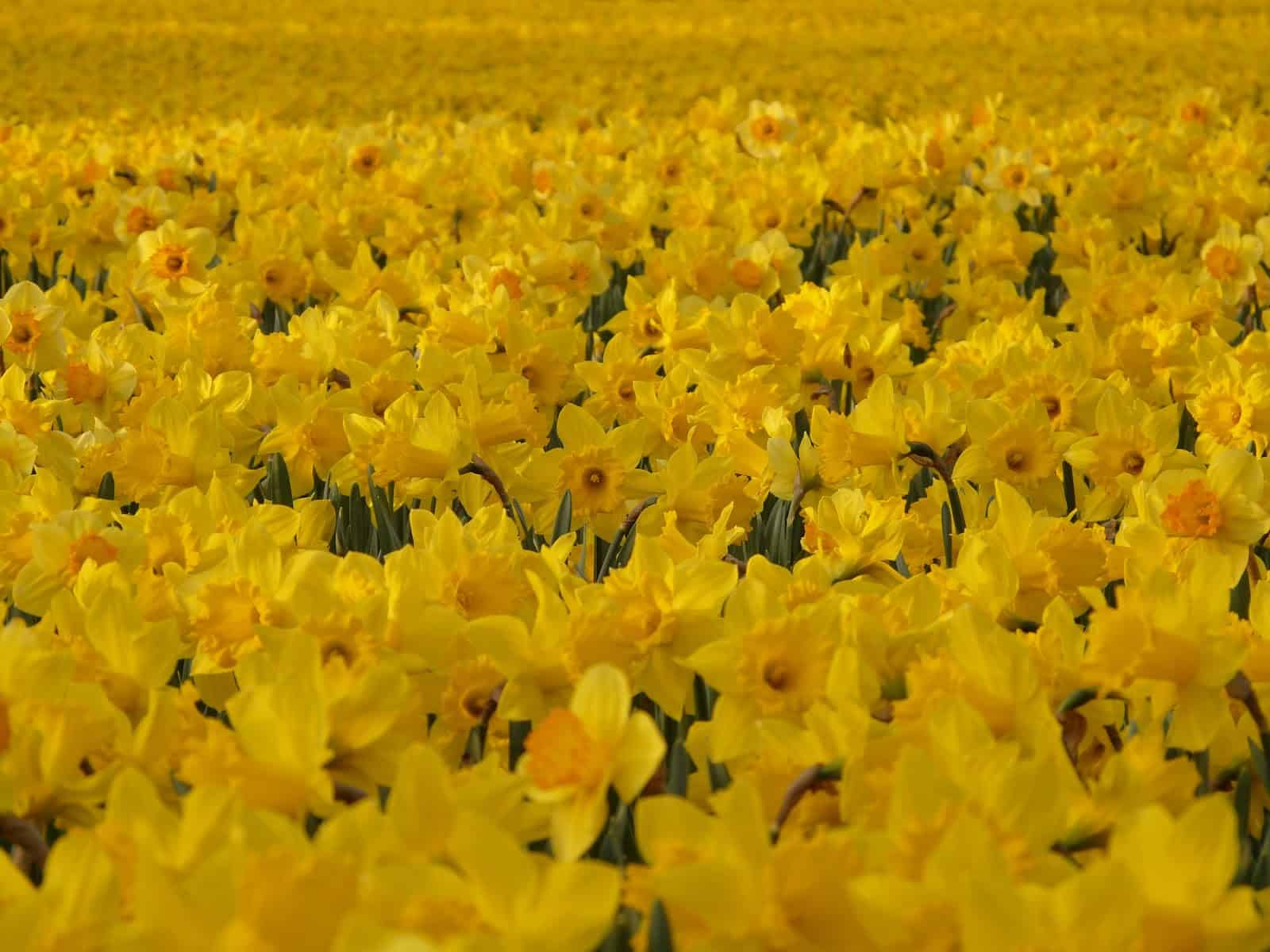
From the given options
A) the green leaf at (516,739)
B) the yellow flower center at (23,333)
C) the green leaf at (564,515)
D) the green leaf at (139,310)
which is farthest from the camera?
the green leaf at (139,310)

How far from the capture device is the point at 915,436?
2.45 metres

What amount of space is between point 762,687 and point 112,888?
0.67m

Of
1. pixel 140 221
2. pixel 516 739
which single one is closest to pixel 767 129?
pixel 140 221

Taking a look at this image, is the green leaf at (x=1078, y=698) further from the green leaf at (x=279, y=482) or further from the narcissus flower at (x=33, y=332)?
the narcissus flower at (x=33, y=332)

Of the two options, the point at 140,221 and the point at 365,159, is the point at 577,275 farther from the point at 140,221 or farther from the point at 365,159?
the point at 365,159

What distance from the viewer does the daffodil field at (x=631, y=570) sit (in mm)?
995

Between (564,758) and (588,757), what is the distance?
23 mm

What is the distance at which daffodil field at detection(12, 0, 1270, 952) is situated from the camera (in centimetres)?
100

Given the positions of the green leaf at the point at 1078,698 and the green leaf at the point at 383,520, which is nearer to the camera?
the green leaf at the point at 1078,698

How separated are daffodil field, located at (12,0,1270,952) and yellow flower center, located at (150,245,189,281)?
12 millimetres

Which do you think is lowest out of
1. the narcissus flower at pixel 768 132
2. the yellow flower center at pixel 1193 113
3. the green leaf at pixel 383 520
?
the green leaf at pixel 383 520

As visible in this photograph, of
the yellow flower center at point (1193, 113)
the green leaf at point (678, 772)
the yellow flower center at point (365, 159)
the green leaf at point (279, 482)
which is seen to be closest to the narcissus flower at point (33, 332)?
the green leaf at point (279, 482)

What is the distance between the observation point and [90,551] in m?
1.78

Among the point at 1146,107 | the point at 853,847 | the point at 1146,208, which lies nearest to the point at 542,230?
the point at 1146,208
